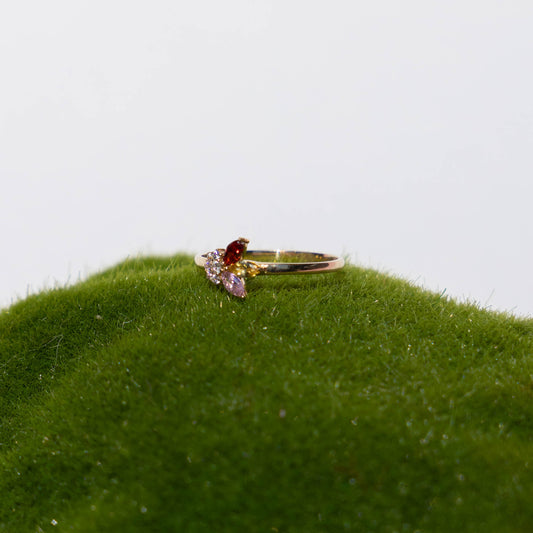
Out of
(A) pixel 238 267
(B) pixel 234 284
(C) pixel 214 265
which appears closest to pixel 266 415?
(B) pixel 234 284

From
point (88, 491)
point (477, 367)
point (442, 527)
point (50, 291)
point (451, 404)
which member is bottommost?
point (442, 527)

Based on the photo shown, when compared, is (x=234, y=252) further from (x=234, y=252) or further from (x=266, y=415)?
(x=266, y=415)

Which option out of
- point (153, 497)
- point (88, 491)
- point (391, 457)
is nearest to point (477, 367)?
point (391, 457)

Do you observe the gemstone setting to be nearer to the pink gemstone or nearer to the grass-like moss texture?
the pink gemstone

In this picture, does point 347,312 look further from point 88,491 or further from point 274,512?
point 88,491

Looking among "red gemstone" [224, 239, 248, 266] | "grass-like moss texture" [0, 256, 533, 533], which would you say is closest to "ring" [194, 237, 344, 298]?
"red gemstone" [224, 239, 248, 266]
